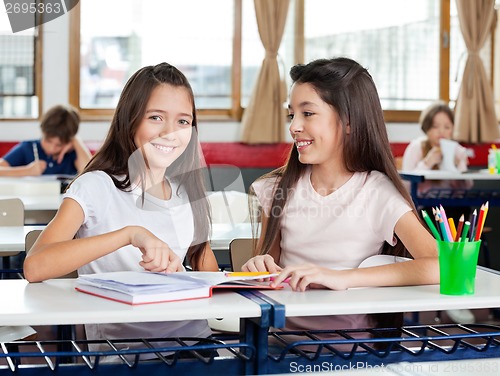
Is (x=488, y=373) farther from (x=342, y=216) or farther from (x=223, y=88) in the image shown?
(x=223, y=88)

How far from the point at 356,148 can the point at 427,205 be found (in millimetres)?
3252

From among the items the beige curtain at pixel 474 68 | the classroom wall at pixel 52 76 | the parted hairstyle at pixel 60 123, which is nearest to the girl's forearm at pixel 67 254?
the parted hairstyle at pixel 60 123

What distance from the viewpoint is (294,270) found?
5.29 feet

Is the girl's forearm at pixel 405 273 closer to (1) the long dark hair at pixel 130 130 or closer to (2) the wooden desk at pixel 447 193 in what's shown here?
(1) the long dark hair at pixel 130 130

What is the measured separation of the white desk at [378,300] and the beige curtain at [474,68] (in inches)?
198

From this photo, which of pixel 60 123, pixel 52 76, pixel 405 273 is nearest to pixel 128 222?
pixel 405 273

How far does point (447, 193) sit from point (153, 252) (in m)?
4.12

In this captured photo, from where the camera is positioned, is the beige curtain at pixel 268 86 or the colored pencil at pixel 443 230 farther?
the beige curtain at pixel 268 86

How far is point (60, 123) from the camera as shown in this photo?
5.21 meters

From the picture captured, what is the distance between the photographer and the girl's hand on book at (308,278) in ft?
5.25

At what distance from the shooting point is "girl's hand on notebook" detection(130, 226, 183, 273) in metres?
1.65

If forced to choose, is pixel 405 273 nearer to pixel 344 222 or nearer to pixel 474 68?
pixel 344 222

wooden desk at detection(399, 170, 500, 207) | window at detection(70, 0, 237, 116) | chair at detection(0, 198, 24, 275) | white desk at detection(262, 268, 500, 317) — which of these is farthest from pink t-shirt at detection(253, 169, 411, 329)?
window at detection(70, 0, 237, 116)

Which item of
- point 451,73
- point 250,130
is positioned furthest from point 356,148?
point 451,73
